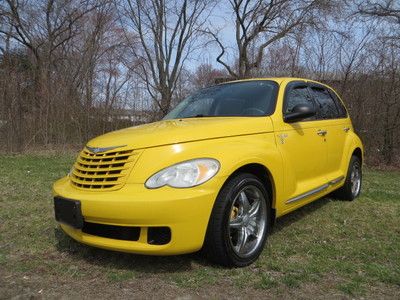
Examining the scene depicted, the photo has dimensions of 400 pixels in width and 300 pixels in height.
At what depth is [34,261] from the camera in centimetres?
406

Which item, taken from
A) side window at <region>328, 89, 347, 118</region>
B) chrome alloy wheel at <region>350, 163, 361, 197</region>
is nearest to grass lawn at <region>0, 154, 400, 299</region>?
chrome alloy wheel at <region>350, 163, 361, 197</region>

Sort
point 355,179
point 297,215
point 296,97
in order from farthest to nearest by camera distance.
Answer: point 355,179
point 297,215
point 296,97

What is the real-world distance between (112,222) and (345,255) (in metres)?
2.18

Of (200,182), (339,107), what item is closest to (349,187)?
(339,107)

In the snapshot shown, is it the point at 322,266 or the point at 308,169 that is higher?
the point at 308,169

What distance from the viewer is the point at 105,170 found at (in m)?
3.73

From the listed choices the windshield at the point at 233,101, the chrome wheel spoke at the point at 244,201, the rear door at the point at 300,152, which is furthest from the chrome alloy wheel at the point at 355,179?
the chrome wheel spoke at the point at 244,201

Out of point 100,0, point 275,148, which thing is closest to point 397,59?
point 275,148

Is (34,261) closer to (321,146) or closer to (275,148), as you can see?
(275,148)

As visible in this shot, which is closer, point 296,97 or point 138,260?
point 138,260

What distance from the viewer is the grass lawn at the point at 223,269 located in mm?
3454

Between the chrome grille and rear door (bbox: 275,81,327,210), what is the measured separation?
1588mm

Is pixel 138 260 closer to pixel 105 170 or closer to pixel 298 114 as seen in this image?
pixel 105 170

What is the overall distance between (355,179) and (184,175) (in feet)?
13.4
